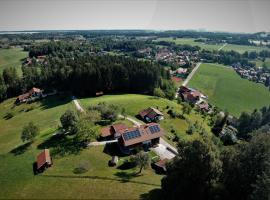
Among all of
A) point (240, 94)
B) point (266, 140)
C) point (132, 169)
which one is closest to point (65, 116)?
point (132, 169)

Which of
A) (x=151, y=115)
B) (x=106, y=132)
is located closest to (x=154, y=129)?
(x=106, y=132)

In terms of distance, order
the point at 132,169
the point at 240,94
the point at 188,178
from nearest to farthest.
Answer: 1. the point at 188,178
2. the point at 132,169
3. the point at 240,94

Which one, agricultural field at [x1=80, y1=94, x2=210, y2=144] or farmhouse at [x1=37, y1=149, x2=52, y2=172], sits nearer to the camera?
Answer: farmhouse at [x1=37, y1=149, x2=52, y2=172]

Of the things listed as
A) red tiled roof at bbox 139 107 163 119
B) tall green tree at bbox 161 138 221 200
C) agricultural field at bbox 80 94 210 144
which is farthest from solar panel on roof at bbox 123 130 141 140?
tall green tree at bbox 161 138 221 200

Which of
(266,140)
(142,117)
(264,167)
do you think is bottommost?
(142,117)

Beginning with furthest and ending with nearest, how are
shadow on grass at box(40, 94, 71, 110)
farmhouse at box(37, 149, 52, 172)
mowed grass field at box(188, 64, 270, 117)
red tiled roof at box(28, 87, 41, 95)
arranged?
1. mowed grass field at box(188, 64, 270, 117)
2. red tiled roof at box(28, 87, 41, 95)
3. shadow on grass at box(40, 94, 71, 110)
4. farmhouse at box(37, 149, 52, 172)

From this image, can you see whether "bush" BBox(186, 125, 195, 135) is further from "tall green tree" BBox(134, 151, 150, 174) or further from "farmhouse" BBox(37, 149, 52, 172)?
"farmhouse" BBox(37, 149, 52, 172)

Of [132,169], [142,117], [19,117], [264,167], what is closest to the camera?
[264,167]

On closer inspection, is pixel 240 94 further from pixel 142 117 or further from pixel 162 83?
pixel 142 117
